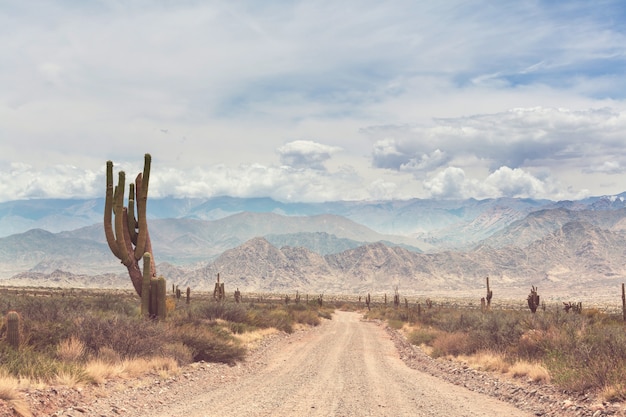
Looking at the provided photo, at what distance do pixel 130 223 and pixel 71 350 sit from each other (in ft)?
27.3

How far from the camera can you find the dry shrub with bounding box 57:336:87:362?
13.5 metres

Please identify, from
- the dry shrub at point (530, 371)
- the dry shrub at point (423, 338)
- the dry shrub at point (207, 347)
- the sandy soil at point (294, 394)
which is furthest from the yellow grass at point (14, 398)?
the dry shrub at point (423, 338)

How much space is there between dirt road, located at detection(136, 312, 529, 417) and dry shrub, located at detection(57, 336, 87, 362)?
9.23 ft

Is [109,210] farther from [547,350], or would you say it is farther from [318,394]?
[547,350]

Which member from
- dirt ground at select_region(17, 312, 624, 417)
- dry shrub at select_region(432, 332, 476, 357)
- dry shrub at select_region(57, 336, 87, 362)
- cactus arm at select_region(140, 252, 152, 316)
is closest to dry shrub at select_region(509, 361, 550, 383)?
dirt ground at select_region(17, 312, 624, 417)

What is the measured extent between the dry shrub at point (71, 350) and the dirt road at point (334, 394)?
2813 mm

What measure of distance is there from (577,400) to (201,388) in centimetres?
895

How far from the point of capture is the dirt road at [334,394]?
38.8 feet

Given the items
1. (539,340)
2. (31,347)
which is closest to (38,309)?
(31,347)

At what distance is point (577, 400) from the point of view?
12.1m

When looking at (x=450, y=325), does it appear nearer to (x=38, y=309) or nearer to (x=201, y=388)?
(x=201, y=388)

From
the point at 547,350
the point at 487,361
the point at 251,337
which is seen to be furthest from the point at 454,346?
the point at 251,337

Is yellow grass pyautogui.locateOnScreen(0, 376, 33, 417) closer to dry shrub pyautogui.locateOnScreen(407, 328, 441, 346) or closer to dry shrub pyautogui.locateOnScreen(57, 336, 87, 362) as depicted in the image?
dry shrub pyautogui.locateOnScreen(57, 336, 87, 362)

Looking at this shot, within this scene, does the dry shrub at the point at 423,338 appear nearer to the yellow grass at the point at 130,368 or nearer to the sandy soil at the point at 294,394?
the sandy soil at the point at 294,394
